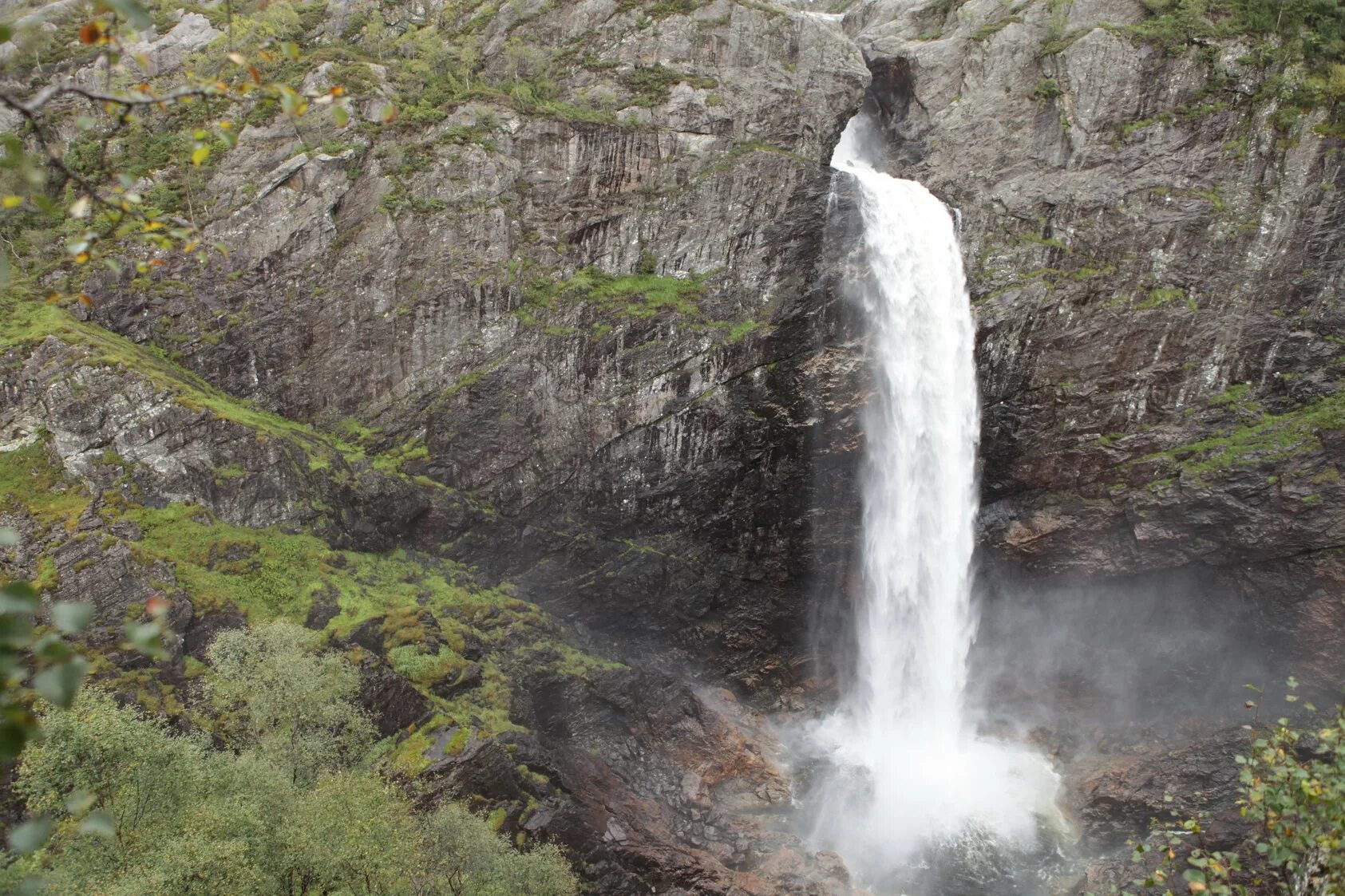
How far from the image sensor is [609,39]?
126 feet

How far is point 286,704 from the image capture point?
1931cm

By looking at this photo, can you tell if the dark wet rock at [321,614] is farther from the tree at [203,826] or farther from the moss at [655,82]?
the moss at [655,82]

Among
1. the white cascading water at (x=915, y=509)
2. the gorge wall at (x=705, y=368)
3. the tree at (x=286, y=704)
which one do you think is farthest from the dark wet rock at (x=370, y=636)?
the white cascading water at (x=915, y=509)

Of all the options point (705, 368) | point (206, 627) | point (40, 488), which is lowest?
point (206, 627)

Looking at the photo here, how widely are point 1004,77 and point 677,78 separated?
15452 millimetres

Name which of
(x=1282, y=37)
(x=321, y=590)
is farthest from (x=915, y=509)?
(x=1282, y=37)

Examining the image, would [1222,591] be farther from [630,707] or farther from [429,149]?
[429,149]

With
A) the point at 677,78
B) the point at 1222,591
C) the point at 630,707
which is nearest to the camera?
the point at 630,707

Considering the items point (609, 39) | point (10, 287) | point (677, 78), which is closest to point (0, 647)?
point (10, 287)

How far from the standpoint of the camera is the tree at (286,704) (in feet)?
61.8

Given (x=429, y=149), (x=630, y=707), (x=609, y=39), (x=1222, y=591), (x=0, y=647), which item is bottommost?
(x=630, y=707)

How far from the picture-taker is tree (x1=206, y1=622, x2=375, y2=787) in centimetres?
1884

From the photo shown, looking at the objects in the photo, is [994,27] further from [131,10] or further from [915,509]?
[131,10]

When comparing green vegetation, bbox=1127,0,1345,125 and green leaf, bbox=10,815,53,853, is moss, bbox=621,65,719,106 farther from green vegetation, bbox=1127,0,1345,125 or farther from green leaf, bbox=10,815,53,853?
green leaf, bbox=10,815,53,853
